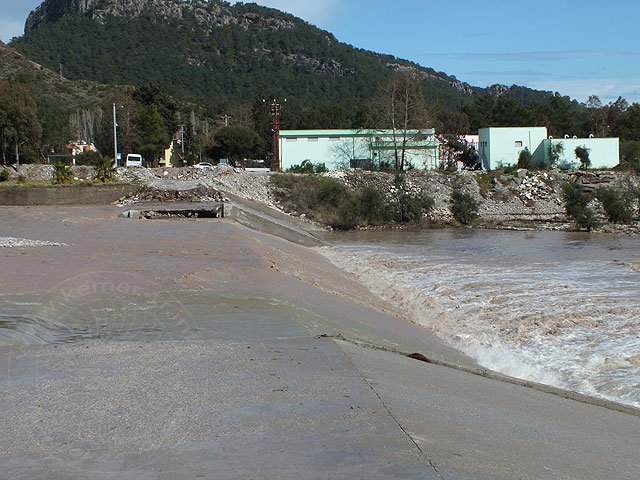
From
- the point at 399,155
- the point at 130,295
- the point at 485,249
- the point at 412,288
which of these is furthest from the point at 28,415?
the point at 399,155

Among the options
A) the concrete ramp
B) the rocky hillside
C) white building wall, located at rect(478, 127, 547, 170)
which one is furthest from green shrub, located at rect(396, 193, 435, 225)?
the rocky hillside

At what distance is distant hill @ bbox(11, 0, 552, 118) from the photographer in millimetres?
166000

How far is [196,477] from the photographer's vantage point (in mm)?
5668

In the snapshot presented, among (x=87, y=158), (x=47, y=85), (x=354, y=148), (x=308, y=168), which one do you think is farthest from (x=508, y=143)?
(x=47, y=85)

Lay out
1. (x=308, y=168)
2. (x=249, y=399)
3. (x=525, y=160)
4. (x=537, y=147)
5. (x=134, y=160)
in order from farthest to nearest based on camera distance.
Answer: (x=537, y=147) → (x=134, y=160) → (x=525, y=160) → (x=308, y=168) → (x=249, y=399)

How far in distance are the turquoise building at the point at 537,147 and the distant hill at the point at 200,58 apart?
82.5 meters

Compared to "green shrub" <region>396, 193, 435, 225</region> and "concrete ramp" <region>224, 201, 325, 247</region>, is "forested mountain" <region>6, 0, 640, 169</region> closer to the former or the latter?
"green shrub" <region>396, 193, 435, 225</region>

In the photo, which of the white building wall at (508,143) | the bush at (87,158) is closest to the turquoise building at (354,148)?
the white building wall at (508,143)

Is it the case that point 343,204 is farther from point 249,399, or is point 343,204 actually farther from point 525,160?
point 249,399

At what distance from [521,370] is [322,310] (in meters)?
3.69

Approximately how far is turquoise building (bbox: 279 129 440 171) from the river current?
110 ft

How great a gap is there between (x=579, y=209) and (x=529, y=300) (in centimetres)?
2683

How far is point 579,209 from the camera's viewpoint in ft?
143

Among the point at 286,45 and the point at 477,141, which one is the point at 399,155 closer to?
the point at 477,141
